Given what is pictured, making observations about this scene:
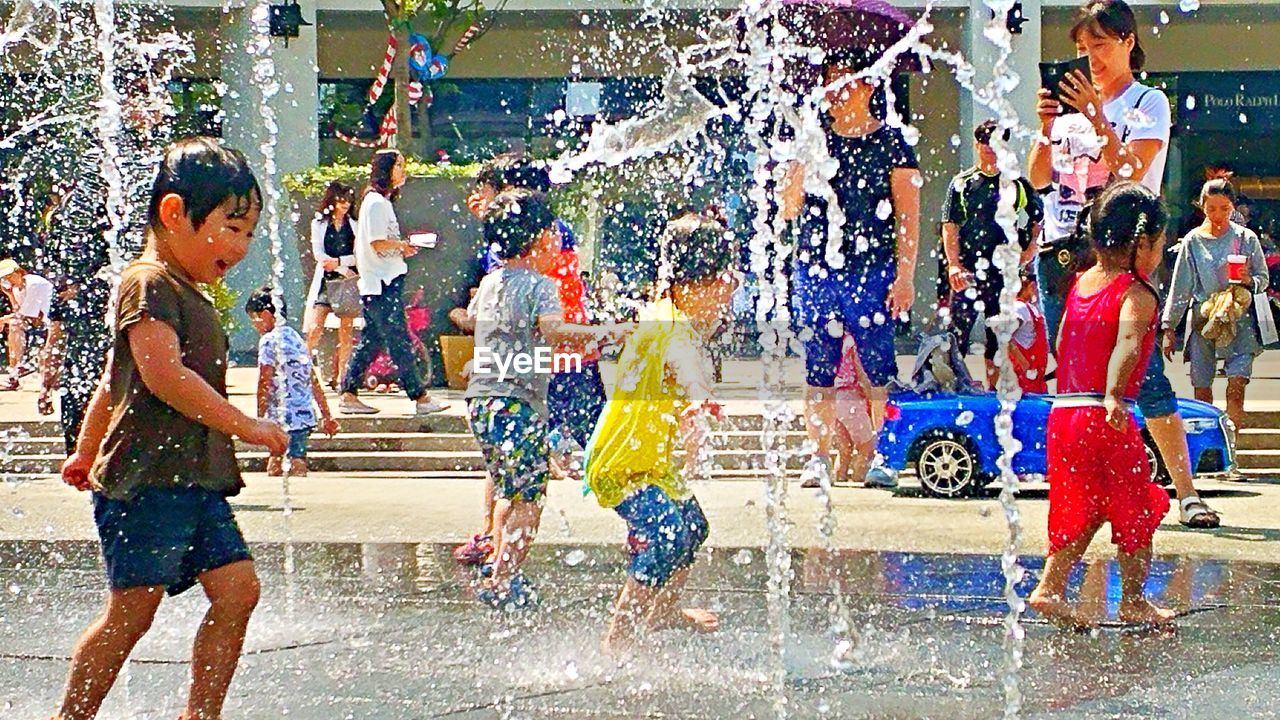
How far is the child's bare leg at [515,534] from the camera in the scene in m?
5.43

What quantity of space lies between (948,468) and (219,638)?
5283 mm

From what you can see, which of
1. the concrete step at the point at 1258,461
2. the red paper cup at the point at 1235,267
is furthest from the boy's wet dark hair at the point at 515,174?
the concrete step at the point at 1258,461

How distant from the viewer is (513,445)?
18.1ft

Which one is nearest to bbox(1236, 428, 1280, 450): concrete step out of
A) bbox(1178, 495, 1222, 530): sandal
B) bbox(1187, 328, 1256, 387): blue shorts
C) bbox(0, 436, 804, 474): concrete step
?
bbox(1187, 328, 1256, 387): blue shorts

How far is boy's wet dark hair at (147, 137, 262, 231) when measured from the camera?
3.71 m

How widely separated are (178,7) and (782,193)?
12.9 metres

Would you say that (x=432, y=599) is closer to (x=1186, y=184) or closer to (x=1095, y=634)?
(x=1095, y=634)

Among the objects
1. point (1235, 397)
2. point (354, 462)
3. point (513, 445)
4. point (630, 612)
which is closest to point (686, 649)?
point (630, 612)

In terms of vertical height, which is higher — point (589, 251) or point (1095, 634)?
point (589, 251)

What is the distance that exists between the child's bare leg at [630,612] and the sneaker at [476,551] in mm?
1703

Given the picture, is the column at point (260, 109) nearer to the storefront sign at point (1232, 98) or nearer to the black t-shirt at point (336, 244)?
the black t-shirt at point (336, 244)

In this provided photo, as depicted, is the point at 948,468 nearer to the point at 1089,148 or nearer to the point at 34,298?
the point at 1089,148

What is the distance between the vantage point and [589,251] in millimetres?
12797

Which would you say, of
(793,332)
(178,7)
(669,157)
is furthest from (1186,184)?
(793,332)
